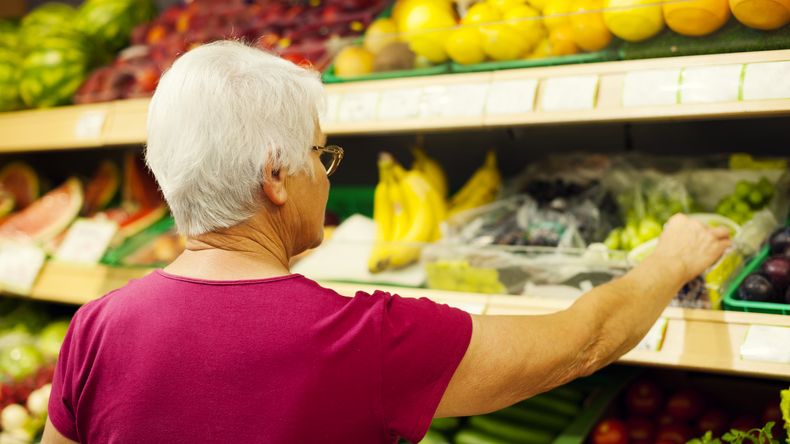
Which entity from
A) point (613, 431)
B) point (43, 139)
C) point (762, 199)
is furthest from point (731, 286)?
point (43, 139)

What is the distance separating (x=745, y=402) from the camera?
1878mm

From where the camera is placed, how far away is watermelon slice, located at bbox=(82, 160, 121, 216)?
301 cm

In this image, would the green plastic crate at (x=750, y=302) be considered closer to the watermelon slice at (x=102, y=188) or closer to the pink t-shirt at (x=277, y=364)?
the pink t-shirt at (x=277, y=364)

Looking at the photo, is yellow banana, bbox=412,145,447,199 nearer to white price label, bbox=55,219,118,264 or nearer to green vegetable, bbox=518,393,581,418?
green vegetable, bbox=518,393,581,418

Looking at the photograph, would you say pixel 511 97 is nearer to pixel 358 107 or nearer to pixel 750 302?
pixel 358 107

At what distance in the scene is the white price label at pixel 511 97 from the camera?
1664 millimetres

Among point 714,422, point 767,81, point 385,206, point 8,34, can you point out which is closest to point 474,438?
point 714,422

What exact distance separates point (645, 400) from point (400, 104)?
0.95 meters

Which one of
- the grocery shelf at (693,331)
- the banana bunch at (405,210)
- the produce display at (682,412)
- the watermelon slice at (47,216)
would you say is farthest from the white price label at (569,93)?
the watermelon slice at (47,216)

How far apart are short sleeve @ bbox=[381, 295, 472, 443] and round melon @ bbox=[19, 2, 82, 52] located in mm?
2290

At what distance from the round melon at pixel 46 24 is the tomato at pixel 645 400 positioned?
232cm

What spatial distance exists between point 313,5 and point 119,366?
1.62m

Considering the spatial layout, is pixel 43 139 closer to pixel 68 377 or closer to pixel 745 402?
pixel 68 377

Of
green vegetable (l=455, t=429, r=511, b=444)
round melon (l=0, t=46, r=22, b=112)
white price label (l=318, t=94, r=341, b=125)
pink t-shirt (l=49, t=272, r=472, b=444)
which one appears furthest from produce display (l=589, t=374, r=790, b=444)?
round melon (l=0, t=46, r=22, b=112)
